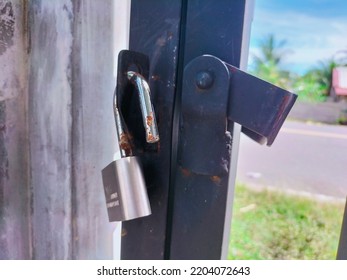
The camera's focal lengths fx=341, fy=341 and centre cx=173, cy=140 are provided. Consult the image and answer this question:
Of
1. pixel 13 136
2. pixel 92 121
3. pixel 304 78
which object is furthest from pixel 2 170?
pixel 304 78

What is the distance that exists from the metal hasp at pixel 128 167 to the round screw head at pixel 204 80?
0.06m

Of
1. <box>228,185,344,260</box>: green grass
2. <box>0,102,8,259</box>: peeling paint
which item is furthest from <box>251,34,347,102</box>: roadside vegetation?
<box>228,185,344,260</box>: green grass

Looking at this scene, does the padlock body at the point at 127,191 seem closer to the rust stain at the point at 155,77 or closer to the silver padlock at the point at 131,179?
the silver padlock at the point at 131,179

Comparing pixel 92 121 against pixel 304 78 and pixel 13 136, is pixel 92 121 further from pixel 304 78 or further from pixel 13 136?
pixel 304 78

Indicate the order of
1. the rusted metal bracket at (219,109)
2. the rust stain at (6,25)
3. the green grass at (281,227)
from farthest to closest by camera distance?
1. the green grass at (281,227)
2. the rust stain at (6,25)
3. the rusted metal bracket at (219,109)

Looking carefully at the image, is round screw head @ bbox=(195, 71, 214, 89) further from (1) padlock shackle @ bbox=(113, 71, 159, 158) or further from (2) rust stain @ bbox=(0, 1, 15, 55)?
(2) rust stain @ bbox=(0, 1, 15, 55)

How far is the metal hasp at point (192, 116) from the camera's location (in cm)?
40

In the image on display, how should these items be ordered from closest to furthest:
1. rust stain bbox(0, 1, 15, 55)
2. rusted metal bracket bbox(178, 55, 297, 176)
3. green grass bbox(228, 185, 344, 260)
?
rusted metal bracket bbox(178, 55, 297, 176)
rust stain bbox(0, 1, 15, 55)
green grass bbox(228, 185, 344, 260)

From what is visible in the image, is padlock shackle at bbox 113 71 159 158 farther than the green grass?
No

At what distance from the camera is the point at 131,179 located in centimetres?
42

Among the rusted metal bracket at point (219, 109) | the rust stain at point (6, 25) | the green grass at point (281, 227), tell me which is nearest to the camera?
the rusted metal bracket at point (219, 109)

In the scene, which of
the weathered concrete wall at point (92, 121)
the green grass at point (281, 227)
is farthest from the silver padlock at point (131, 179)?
the green grass at point (281, 227)

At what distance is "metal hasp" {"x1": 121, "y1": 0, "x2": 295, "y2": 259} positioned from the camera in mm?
396

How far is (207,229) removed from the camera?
18.0 inches
